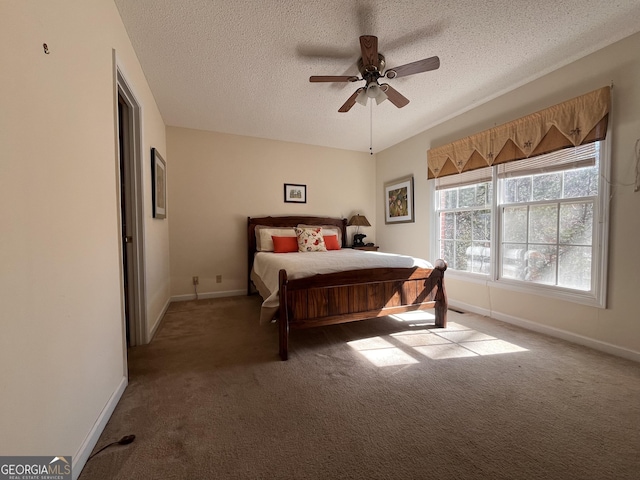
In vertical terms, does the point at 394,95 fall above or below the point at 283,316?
above

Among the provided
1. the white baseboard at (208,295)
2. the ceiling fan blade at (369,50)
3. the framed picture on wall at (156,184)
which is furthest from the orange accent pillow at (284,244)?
the ceiling fan blade at (369,50)

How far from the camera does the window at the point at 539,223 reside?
2.11 metres

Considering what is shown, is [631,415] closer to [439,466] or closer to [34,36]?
[439,466]

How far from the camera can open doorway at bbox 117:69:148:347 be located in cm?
210

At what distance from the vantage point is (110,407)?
1.37 m

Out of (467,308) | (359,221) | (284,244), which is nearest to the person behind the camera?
(467,308)

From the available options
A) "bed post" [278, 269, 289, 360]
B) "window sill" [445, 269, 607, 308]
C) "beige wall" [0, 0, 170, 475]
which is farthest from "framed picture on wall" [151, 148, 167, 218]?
"window sill" [445, 269, 607, 308]

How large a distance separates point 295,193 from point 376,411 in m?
3.45

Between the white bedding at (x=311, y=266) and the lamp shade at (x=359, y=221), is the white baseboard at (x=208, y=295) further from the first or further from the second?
the lamp shade at (x=359, y=221)

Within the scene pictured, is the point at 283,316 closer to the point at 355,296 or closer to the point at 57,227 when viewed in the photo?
the point at 355,296

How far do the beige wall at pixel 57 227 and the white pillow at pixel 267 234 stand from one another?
7.28 feet

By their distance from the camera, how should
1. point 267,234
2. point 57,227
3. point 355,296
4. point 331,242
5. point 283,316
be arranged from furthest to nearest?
point 331,242, point 267,234, point 355,296, point 283,316, point 57,227

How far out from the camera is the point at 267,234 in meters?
3.77

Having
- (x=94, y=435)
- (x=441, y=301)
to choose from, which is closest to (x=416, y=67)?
(x=441, y=301)
